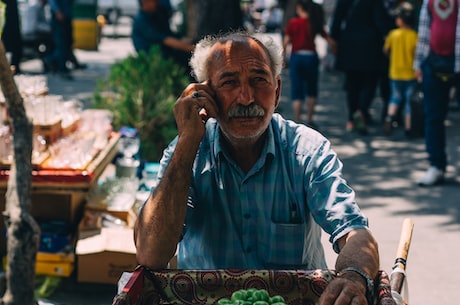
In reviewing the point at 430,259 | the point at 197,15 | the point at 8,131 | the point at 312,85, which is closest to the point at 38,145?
the point at 8,131

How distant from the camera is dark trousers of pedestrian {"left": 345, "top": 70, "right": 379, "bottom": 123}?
10.7m

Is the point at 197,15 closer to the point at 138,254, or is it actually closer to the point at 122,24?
the point at 138,254

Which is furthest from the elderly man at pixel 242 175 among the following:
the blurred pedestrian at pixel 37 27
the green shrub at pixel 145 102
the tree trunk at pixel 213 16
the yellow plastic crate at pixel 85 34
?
the yellow plastic crate at pixel 85 34

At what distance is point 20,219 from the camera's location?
3.87 metres

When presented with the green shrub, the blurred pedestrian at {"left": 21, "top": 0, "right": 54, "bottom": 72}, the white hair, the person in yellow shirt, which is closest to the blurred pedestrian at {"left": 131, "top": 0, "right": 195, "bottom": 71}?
the green shrub

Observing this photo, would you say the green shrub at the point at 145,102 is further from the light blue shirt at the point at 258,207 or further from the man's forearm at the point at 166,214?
the man's forearm at the point at 166,214

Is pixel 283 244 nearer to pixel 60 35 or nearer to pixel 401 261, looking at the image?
pixel 401 261

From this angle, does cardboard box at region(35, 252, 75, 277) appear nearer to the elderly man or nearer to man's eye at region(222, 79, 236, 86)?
the elderly man

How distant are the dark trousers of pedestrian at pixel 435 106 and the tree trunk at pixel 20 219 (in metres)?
4.48

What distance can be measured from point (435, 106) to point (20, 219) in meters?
4.67

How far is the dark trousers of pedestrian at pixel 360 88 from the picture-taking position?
1070 cm

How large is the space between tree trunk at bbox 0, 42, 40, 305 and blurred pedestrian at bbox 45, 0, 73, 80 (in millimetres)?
12324

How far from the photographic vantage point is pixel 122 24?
33312mm

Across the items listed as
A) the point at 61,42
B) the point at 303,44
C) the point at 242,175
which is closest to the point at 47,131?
the point at 242,175
